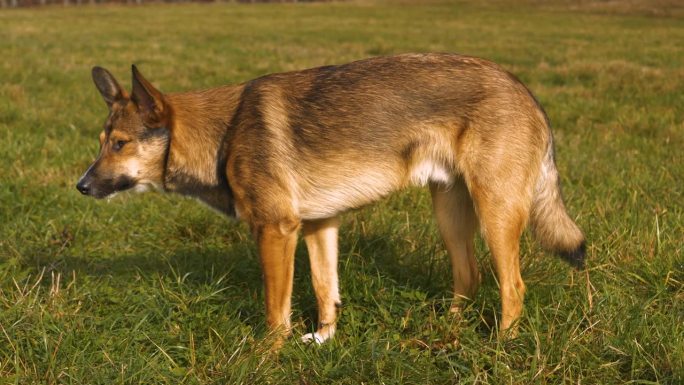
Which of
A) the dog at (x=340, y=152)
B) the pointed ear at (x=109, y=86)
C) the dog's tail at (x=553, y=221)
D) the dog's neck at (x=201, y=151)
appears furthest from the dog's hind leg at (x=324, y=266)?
the pointed ear at (x=109, y=86)

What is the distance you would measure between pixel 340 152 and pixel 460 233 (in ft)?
2.90

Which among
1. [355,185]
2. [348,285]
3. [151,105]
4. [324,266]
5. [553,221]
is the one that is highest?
[151,105]

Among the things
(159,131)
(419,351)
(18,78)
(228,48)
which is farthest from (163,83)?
(419,351)

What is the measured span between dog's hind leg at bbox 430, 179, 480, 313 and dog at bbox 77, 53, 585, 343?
0.06 ft

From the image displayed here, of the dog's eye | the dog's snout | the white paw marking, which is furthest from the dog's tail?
the dog's snout

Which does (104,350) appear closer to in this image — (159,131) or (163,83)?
(159,131)

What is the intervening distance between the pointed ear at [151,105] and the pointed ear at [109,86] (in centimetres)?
16

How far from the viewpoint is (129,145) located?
4062 millimetres

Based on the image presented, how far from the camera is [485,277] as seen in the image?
14.6 feet

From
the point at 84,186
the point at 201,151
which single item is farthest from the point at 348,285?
the point at 84,186

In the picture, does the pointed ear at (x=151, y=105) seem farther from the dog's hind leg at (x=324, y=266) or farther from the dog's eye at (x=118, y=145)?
the dog's hind leg at (x=324, y=266)

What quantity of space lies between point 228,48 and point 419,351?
1769cm

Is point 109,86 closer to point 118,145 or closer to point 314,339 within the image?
point 118,145

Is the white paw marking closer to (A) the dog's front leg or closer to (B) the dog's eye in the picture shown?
(A) the dog's front leg
